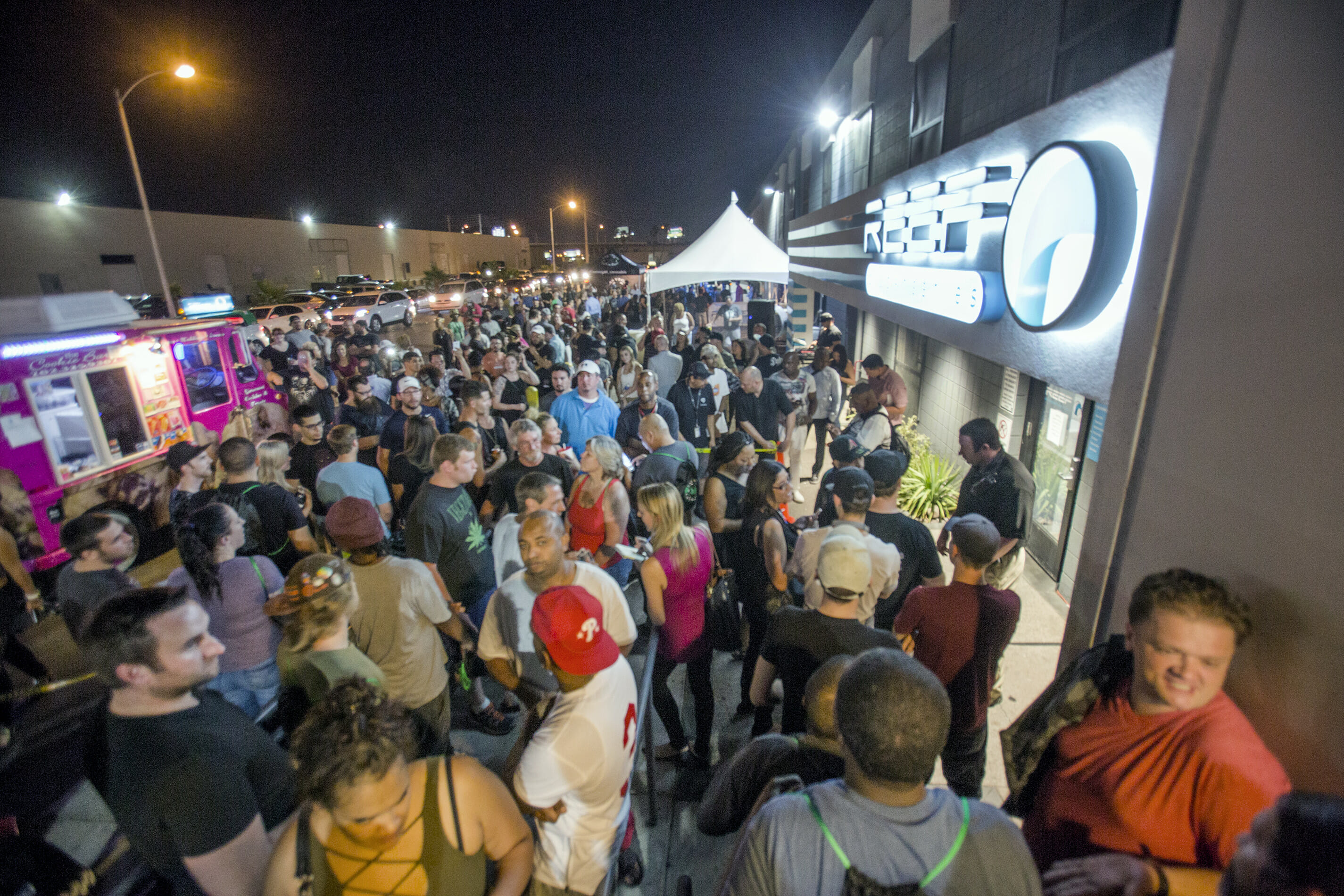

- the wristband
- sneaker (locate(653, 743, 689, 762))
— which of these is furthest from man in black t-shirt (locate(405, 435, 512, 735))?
the wristband

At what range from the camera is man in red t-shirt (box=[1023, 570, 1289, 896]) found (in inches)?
63.7

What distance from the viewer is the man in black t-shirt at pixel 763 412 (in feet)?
21.1

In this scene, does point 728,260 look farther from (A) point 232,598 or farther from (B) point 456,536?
(A) point 232,598

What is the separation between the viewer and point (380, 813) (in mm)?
1587

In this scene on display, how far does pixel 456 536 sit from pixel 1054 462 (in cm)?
529

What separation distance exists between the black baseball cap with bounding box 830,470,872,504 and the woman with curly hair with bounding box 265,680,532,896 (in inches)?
86.2

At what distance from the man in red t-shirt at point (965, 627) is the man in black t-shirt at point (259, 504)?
12.8 ft

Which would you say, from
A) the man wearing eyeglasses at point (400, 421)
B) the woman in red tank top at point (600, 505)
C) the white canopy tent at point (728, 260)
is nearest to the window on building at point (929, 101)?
the white canopy tent at point (728, 260)

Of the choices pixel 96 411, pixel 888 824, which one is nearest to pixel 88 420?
pixel 96 411

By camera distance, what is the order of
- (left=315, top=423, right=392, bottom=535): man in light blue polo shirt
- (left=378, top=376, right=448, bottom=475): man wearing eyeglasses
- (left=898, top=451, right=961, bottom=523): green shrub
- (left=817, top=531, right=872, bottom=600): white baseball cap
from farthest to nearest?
(left=898, top=451, right=961, bottom=523): green shrub
(left=378, top=376, right=448, bottom=475): man wearing eyeglasses
(left=315, top=423, right=392, bottom=535): man in light blue polo shirt
(left=817, top=531, right=872, bottom=600): white baseball cap

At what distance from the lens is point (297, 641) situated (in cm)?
249

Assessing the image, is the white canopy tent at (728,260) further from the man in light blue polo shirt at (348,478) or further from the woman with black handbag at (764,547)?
the woman with black handbag at (764,547)

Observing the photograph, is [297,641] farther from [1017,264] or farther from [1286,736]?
[1017,264]

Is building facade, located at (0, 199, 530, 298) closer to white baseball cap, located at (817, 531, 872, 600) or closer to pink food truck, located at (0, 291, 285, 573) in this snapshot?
pink food truck, located at (0, 291, 285, 573)
